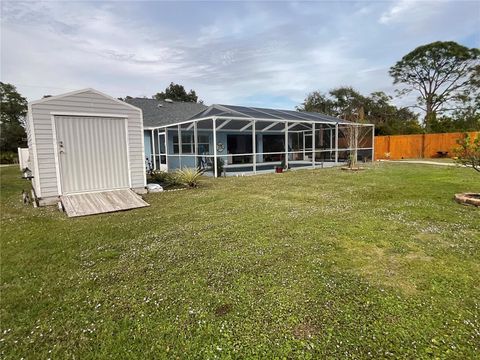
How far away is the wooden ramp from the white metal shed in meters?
0.30

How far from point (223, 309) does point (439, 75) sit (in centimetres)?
3813

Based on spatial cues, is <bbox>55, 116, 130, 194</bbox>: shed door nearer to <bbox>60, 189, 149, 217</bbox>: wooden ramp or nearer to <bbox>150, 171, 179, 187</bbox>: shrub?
<bbox>60, 189, 149, 217</bbox>: wooden ramp

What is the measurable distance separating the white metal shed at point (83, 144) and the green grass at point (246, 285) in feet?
6.22

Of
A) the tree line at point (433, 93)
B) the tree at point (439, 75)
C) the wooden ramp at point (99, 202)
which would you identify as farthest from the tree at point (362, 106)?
the wooden ramp at point (99, 202)

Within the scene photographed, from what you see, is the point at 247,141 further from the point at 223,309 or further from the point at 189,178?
the point at 223,309

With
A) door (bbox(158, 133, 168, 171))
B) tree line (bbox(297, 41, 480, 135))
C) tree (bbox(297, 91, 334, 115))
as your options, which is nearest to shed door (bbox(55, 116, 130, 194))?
door (bbox(158, 133, 168, 171))

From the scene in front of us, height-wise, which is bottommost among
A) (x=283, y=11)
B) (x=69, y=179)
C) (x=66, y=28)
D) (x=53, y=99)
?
(x=69, y=179)

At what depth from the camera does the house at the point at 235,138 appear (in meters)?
14.9

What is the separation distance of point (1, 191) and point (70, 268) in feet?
31.4

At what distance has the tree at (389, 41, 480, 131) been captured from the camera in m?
29.4

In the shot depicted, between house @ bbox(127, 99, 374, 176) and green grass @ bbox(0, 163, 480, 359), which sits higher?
house @ bbox(127, 99, 374, 176)

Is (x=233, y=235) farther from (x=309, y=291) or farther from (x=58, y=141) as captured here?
(x=58, y=141)

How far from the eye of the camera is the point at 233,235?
187 inches

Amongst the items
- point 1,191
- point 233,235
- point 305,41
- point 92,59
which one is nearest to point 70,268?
point 233,235
